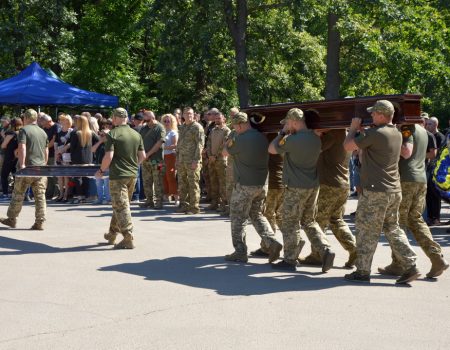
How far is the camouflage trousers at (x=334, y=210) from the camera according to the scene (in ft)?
31.1

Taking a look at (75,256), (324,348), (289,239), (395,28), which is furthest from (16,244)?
(395,28)

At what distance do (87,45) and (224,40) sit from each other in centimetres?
744

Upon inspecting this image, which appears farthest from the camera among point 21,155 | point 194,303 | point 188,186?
point 188,186

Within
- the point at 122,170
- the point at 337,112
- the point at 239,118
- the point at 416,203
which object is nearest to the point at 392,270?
the point at 416,203

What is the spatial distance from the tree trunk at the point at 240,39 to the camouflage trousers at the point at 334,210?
1708 cm

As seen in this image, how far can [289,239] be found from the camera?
9.30 m

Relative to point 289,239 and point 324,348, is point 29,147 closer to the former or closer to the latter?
point 289,239

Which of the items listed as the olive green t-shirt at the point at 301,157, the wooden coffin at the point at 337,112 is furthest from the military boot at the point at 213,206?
the olive green t-shirt at the point at 301,157

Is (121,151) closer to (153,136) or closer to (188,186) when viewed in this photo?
(188,186)

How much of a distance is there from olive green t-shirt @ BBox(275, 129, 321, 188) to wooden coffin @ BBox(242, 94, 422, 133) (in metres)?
0.25

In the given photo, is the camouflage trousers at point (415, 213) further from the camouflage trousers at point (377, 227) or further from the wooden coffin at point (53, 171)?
the wooden coffin at point (53, 171)

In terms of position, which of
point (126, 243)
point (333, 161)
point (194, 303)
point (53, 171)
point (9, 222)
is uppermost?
point (333, 161)

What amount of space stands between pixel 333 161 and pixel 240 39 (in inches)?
703

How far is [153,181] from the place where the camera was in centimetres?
1614
